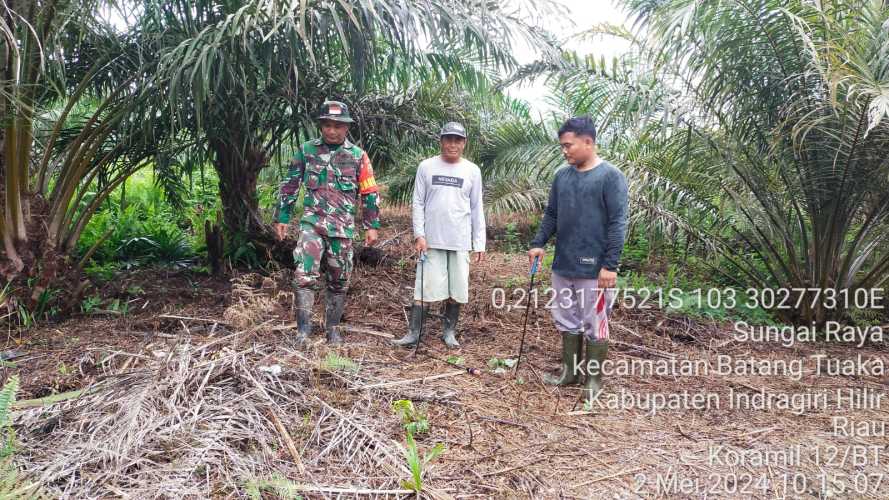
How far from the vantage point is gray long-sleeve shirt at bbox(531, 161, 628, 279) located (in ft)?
11.6

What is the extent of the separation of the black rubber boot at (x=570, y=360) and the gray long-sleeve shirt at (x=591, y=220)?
435 mm

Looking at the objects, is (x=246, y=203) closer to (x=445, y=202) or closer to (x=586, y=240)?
(x=445, y=202)

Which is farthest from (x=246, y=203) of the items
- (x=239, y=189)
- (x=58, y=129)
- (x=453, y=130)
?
(x=453, y=130)

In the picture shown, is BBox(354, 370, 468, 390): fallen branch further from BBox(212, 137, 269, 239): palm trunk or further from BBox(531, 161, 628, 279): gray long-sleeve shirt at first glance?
BBox(212, 137, 269, 239): palm trunk

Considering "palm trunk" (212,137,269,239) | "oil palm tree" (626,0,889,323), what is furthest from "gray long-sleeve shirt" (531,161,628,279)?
"palm trunk" (212,137,269,239)

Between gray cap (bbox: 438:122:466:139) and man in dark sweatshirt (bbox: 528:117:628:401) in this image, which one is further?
gray cap (bbox: 438:122:466:139)

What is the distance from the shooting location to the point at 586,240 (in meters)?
3.62

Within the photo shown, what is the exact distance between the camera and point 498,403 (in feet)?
11.7

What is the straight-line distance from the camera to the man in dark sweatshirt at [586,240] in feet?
11.6

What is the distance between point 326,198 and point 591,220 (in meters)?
1.80

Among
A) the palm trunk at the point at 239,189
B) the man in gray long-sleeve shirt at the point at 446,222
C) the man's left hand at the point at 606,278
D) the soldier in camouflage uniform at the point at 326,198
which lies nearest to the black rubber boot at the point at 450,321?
the man in gray long-sleeve shirt at the point at 446,222

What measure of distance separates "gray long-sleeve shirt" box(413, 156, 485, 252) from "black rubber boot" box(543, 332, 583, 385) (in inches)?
37.4

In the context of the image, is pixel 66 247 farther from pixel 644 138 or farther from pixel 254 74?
pixel 644 138

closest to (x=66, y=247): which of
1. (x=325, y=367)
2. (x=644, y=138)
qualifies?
(x=325, y=367)
